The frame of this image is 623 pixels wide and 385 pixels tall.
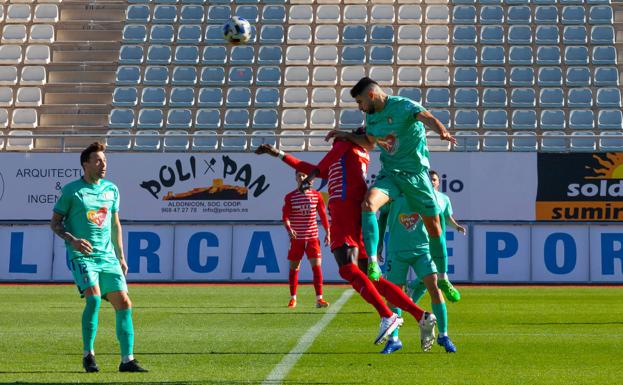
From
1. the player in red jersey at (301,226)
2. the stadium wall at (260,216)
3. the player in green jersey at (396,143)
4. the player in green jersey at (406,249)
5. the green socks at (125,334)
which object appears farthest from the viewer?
the stadium wall at (260,216)

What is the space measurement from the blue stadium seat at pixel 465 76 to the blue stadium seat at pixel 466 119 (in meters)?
1.45

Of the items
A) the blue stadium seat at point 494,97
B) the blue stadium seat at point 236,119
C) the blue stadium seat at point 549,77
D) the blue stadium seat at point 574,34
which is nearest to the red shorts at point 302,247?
the blue stadium seat at point 236,119

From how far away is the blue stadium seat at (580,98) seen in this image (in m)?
28.9

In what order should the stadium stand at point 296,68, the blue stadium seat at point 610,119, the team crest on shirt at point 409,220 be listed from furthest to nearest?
the stadium stand at point 296,68
the blue stadium seat at point 610,119
the team crest on shirt at point 409,220

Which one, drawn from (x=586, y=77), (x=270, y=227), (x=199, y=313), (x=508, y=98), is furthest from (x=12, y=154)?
(x=586, y=77)

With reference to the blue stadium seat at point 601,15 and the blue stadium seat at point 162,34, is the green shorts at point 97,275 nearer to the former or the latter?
the blue stadium seat at point 162,34

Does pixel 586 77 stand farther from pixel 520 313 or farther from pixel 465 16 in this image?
pixel 520 313

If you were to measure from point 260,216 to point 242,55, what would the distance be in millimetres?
8402

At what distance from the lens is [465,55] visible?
30.9 m

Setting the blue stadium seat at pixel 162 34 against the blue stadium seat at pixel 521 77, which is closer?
the blue stadium seat at pixel 521 77

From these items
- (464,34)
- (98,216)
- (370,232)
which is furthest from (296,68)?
(98,216)

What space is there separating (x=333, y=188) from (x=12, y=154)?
17.3 m

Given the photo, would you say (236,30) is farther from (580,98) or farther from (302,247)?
(580,98)

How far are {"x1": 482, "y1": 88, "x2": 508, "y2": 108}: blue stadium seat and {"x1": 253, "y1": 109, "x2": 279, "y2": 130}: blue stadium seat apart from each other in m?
5.88
